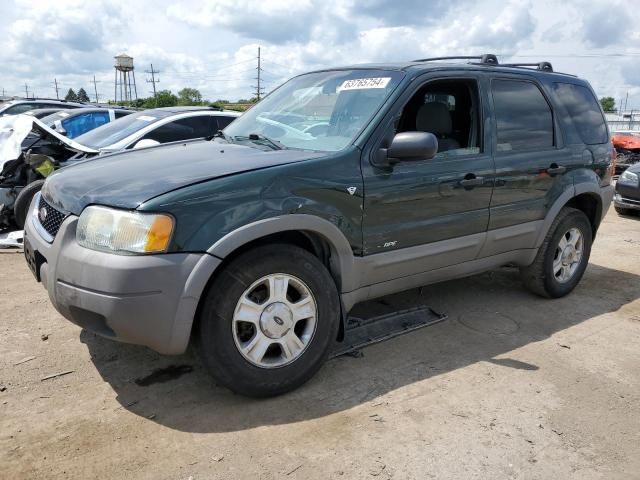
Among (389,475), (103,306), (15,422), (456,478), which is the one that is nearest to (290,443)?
(389,475)

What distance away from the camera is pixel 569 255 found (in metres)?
5.11

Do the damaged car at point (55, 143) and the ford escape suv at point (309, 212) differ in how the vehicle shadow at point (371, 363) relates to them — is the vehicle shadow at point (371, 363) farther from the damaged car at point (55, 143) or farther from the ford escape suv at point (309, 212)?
the damaged car at point (55, 143)

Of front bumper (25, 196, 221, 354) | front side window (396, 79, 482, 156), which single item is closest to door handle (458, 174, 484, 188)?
front side window (396, 79, 482, 156)

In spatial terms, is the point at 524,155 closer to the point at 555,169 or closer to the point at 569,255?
the point at 555,169

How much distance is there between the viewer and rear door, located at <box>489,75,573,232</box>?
13.9ft

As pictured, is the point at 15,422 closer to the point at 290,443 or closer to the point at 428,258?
the point at 290,443

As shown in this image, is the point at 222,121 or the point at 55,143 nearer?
the point at 55,143

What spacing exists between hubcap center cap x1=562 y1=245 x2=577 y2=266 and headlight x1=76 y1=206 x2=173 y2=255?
3762mm

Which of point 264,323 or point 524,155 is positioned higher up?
point 524,155

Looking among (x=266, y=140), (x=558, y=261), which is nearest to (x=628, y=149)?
(x=558, y=261)

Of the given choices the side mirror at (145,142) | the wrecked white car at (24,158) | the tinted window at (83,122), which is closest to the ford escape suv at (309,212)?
the side mirror at (145,142)

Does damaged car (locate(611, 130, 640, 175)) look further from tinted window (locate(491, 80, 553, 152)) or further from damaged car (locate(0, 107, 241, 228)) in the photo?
damaged car (locate(0, 107, 241, 228))

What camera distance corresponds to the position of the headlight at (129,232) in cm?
270

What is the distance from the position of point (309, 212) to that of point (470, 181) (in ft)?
4.61
